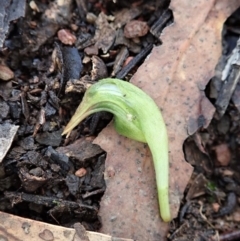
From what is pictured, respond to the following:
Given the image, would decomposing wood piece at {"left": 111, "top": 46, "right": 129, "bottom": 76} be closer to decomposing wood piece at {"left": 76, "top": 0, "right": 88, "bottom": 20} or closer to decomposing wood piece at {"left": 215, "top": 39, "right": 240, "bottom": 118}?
decomposing wood piece at {"left": 76, "top": 0, "right": 88, "bottom": 20}

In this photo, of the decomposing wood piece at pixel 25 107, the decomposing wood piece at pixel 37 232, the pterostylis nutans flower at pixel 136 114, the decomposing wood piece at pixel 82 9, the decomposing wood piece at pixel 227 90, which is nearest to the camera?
the decomposing wood piece at pixel 37 232

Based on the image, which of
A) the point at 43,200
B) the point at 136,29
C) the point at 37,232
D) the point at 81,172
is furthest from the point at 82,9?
the point at 37,232

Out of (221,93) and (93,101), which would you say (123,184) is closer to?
(93,101)

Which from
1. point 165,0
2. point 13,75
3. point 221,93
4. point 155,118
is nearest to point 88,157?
point 155,118

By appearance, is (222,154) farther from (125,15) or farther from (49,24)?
(49,24)

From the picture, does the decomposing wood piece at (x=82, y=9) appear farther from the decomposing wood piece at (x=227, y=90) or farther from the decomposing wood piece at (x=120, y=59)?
the decomposing wood piece at (x=227, y=90)

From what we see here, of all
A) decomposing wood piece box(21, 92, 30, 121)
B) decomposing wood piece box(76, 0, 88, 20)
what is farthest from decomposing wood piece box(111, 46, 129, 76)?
decomposing wood piece box(21, 92, 30, 121)

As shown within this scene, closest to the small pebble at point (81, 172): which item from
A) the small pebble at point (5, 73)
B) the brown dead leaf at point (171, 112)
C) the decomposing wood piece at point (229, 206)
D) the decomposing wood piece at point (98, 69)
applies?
the brown dead leaf at point (171, 112)
